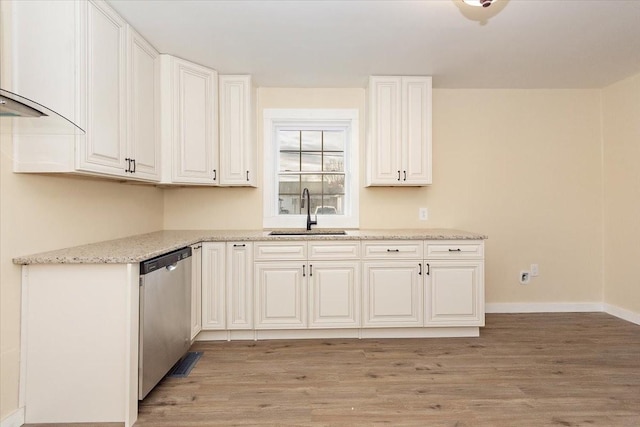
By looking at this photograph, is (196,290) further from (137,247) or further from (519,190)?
(519,190)

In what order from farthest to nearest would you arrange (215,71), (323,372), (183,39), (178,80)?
(215,71)
(178,80)
(183,39)
(323,372)

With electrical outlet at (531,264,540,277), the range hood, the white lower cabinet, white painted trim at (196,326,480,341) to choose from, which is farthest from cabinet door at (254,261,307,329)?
electrical outlet at (531,264,540,277)

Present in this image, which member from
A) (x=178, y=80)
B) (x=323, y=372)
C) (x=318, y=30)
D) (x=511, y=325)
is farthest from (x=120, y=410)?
(x=511, y=325)

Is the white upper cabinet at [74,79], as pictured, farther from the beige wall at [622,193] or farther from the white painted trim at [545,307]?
the beige wall at [622,193]

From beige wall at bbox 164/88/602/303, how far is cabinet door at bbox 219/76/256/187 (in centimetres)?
128

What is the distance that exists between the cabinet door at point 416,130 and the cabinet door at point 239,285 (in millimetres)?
1578

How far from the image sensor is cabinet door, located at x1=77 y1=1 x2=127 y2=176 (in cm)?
182

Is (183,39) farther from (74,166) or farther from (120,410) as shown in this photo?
(120,410)

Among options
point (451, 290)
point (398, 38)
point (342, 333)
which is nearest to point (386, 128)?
point (398, 38)

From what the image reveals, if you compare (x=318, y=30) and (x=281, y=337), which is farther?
(x=281, y=337)

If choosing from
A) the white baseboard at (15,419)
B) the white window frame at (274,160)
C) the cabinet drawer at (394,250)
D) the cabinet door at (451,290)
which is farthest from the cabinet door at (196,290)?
the cabinet door at (451,290)

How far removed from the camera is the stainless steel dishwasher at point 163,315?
71.3 inches

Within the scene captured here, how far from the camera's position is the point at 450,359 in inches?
96.1

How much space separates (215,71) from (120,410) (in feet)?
8.56
